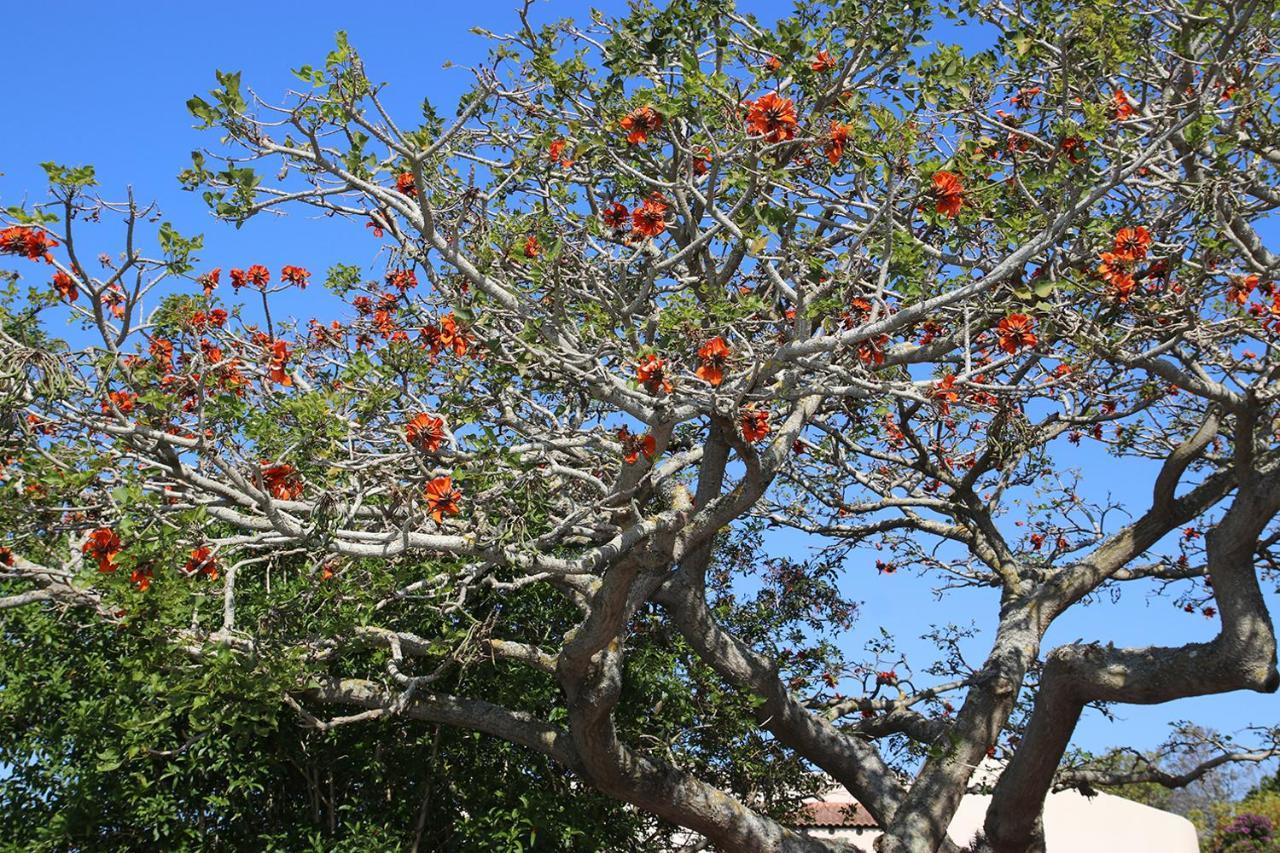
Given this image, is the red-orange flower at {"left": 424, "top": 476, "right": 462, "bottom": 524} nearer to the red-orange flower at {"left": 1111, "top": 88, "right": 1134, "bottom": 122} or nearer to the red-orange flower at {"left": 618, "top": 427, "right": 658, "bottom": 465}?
the red-orange flower at {"left": 618, "top": 427, "right": 658, "bottom": 465}

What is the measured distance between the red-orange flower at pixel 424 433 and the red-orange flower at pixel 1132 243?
11.9 ft

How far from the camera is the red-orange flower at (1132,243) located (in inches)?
248

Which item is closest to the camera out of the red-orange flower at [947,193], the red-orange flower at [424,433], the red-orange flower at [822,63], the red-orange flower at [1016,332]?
the red-orange flower at [947,193]

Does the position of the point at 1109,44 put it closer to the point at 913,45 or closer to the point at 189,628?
the point at 913,45

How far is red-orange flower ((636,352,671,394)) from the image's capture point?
5.32 m

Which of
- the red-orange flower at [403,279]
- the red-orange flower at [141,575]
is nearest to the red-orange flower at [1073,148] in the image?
the red-orange flower at [403,279]

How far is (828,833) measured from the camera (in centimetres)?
1361

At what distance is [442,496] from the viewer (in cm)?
532

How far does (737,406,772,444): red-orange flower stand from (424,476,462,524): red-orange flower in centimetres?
147

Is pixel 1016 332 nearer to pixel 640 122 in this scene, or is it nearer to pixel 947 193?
pixel 947 193

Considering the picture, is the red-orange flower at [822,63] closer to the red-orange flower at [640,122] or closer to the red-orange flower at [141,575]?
the red-orange flower at [640,122]

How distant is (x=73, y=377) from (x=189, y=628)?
1615 mm

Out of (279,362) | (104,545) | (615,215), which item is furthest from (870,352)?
(104,545)

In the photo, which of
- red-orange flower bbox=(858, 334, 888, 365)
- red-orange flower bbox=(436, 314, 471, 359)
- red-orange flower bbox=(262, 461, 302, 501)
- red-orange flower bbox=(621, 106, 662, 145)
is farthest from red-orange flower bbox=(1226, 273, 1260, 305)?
red-orange flower bbox=(262, 461, 302, 501)
